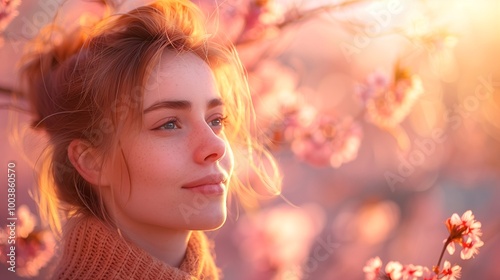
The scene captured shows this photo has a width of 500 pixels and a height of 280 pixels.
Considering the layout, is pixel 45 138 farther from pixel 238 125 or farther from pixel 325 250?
pixel 325 250

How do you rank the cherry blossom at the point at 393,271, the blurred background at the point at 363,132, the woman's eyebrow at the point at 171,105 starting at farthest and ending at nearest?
the blurred background at the point at 363,132 < the cherry blossom at the point at 393,271 < the woman's eyebrow at the point at 171,105

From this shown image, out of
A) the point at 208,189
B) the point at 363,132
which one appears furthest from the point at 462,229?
the point at 363,132

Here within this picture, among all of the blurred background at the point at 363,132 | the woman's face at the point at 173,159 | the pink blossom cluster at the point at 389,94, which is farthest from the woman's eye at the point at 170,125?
the pink blossom cluster at the point at 389,94

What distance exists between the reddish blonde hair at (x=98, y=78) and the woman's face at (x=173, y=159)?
0.02 m

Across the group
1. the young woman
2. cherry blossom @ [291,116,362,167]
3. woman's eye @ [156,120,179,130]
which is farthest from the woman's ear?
cherry blossom @ [291,116,362,167]

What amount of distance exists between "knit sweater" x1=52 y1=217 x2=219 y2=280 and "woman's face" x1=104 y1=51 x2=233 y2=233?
48mm

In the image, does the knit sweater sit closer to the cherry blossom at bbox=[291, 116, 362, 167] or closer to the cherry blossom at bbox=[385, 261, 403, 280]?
the cherry blossom at bbox=[385, 261, 403, 280]

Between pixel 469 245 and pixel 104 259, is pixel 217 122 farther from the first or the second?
pixel 469 245

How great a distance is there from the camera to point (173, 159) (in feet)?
3.17

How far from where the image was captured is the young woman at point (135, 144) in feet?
3.18

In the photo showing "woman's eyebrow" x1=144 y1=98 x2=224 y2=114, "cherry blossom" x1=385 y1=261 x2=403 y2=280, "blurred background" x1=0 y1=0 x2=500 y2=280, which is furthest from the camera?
"blurred background" x1=0 y1=0 x2=500 y2=280

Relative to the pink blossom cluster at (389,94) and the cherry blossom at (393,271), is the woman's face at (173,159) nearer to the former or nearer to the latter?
the cherry blossom at (393,271)

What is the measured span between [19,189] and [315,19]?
30.4 inches

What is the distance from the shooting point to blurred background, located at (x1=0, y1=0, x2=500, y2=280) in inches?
58.6
